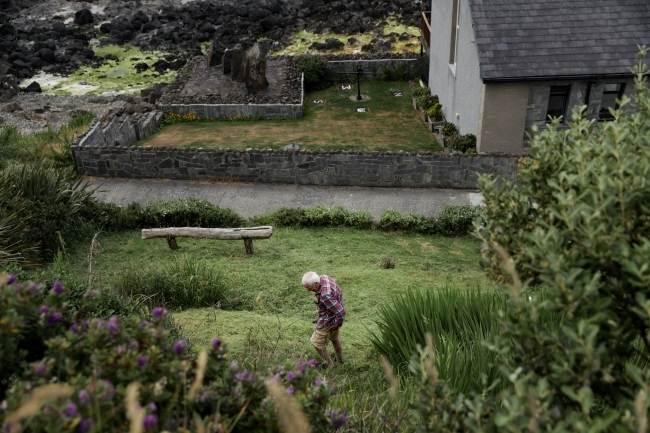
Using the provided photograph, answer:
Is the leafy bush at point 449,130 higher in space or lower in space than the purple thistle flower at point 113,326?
lower

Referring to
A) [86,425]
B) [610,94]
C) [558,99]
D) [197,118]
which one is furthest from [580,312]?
[197,118]

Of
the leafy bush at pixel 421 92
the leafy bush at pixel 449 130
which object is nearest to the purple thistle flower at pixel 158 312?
the leafy bush at pixel 449 130

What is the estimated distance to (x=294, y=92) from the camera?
26031 mm

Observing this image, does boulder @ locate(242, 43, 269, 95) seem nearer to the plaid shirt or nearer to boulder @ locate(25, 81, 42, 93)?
boulder @ locate(25, 81, 42, 93)

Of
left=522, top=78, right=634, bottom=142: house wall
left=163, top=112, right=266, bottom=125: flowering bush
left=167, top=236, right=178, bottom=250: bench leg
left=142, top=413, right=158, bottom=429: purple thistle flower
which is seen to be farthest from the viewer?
left=163, top=112, right=266, bottom=125: flowering bush

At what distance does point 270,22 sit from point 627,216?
3896 cm

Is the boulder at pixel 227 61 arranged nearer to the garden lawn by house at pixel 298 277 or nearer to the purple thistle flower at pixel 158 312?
the garden lawn by house at pixel 298 277

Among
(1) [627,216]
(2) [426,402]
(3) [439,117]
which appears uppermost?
(1) [627,216]

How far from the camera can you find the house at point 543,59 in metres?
17.8

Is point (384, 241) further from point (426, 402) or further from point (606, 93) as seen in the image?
point (426, 402)

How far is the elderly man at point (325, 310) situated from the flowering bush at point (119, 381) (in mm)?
3964

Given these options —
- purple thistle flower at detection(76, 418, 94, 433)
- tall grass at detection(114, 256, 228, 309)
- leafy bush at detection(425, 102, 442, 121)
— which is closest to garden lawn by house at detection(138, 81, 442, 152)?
leafy bush at detection(425, 102, 442, 121)

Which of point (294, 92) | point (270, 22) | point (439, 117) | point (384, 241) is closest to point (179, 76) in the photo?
point (294, 92)

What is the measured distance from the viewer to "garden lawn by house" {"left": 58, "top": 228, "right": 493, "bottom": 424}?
336 inches
